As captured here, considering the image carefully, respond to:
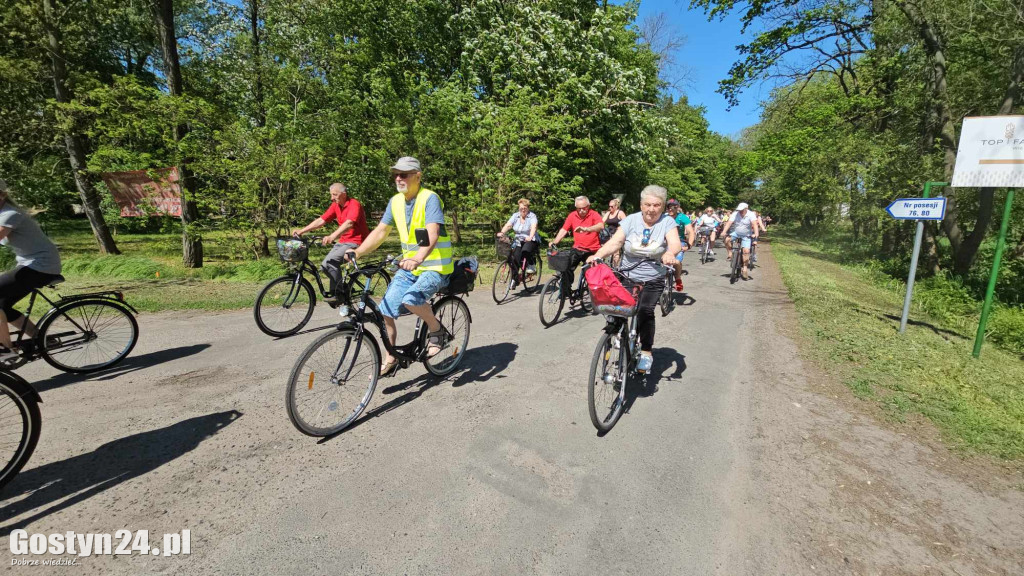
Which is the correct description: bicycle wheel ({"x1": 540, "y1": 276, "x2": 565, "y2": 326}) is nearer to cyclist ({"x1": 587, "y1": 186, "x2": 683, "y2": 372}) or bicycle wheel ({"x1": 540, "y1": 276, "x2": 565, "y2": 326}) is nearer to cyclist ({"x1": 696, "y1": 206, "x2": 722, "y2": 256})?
cyclist ({"x1": 587, "y1": 186, "x2": 683, "y2": 372})

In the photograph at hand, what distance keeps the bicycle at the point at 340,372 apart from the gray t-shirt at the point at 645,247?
6.14ft

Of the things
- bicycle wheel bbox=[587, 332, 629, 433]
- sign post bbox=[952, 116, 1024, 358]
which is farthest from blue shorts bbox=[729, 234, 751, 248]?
bicycle wheel bbox=[587, 332, 629, 433]

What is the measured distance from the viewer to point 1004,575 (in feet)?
7.62

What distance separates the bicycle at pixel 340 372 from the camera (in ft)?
10.4

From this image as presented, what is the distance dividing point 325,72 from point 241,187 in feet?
30.7

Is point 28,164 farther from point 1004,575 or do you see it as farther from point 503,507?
point 1004,575

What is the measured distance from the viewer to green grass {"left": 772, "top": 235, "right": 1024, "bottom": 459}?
13.1ft

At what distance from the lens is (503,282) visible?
8.51 m

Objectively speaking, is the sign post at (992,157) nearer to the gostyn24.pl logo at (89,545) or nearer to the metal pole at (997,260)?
the metal pole at (997,260)

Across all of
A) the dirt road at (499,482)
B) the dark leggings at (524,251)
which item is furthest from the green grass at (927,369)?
the dark leggings at (524,251)

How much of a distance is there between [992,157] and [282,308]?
10.3m

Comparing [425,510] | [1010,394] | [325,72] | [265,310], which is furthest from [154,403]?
[325,72]

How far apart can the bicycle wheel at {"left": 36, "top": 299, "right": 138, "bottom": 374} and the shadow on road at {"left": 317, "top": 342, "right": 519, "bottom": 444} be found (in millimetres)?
3122

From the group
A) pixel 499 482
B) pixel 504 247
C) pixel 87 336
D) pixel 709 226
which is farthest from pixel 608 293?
pixel 709 226
